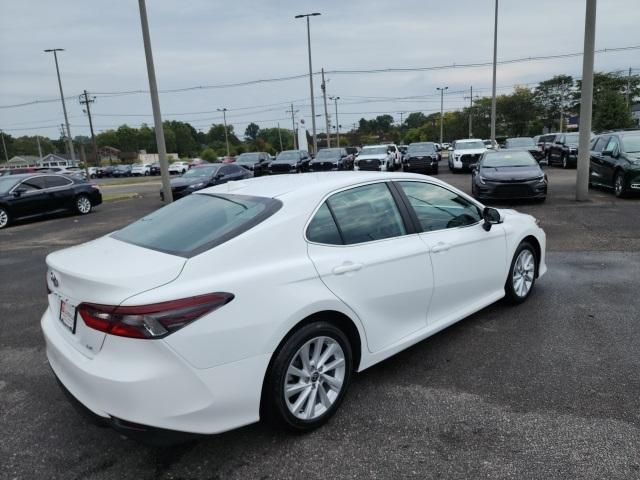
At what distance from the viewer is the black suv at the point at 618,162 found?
1203cm

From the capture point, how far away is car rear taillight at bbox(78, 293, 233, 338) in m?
2.37

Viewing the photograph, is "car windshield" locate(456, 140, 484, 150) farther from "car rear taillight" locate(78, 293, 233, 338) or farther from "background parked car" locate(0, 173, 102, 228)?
"car rear taillight" locate(78, 293, 233, 338)

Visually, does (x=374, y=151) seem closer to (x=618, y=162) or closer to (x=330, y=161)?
(x=330, y=161)

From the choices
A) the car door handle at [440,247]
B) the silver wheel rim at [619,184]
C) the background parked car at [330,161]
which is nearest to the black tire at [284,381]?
the car door handle at [440,247]

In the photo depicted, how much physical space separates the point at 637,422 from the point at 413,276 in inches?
64.0

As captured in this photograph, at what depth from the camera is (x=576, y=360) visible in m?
3.79

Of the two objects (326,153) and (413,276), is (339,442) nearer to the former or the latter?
(413,276)

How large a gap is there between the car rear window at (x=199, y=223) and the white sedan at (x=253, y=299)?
0.01 meters

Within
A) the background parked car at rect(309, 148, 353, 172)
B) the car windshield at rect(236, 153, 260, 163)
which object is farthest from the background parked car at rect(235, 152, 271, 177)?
the background parked car at rect(309, 148, 353, 172)

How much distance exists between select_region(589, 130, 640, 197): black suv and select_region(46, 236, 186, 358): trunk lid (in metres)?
12.7

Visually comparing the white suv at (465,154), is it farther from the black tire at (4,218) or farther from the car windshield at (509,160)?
the black tire at (4,218)

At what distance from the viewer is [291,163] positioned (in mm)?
25719

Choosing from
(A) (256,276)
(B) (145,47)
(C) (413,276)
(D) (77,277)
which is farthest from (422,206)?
(B) (145,47)

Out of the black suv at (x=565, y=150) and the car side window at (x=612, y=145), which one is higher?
the car side window at (x=612, y=145)
